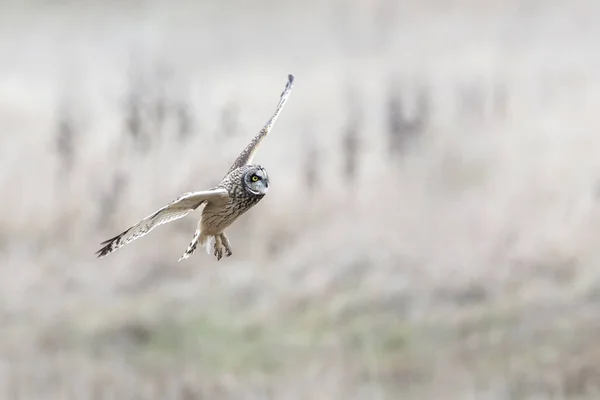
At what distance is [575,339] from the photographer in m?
5.07

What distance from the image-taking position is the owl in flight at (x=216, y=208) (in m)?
1.03

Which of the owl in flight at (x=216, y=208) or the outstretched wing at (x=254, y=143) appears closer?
the owl in flight at (x=216, y=208)

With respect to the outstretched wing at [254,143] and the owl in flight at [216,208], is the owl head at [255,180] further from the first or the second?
the outstretched wing at [254,143]

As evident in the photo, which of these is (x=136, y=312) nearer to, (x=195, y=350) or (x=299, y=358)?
(x=195, y=350)

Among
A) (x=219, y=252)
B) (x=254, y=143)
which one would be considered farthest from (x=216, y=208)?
(x=254, y=143)

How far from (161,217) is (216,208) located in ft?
0.28

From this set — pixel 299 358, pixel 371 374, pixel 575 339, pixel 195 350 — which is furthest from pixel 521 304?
pixel 195 350

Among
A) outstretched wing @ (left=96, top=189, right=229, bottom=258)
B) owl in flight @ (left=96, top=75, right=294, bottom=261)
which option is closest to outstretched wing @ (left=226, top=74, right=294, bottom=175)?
owl in flight @ (left=96, top=75, right=294, bottom=261)

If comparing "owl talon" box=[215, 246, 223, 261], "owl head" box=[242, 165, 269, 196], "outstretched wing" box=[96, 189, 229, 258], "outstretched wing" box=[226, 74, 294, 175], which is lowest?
"owl talon" box=[215, 246, 223, 261]

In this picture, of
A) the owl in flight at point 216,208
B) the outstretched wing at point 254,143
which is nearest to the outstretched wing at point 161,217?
the owl in flight at point 216,208

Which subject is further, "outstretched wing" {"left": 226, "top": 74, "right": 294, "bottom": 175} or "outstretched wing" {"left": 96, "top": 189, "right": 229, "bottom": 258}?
"outstretched wing" {"left": 226, "top": 74, "right": 294, "bottom": 175}

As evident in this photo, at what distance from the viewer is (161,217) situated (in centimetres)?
104

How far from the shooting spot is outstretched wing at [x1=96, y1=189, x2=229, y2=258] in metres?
1.01

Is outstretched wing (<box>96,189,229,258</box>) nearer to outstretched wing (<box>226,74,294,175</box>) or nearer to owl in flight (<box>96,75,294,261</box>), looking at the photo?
owl in flight (<box>96,75,294,261</box>)
